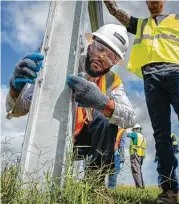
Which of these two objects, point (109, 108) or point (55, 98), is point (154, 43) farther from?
point (55, 98)

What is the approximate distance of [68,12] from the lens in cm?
218

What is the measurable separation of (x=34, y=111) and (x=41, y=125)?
3.2 inches

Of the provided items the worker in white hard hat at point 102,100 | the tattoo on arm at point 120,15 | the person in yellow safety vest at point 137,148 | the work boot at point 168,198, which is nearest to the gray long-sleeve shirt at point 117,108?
the worker in white hard hat at point 102,100

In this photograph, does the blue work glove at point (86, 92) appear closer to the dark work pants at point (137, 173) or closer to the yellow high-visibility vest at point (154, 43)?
the yellow high-visibility vest at point (154, 43)

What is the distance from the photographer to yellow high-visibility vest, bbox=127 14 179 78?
3.23 meters

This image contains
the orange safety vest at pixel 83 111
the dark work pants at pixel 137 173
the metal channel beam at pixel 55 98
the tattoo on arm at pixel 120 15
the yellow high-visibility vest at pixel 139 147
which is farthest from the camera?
the yellow high-visibility vest at pixel 139 147

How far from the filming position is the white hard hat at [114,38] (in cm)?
281

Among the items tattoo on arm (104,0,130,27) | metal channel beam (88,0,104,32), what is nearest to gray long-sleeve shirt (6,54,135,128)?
tattoo on arm (104,0,130,27)

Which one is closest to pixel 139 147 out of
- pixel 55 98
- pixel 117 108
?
pixel 117 108

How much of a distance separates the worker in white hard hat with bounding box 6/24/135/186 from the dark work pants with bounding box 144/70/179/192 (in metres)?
0.41

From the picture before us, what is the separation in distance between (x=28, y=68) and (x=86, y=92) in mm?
357

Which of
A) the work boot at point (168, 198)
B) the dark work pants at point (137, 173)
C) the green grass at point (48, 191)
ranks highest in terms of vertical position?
the dark work pants at point (137, 173)

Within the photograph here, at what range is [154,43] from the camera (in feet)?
11.0

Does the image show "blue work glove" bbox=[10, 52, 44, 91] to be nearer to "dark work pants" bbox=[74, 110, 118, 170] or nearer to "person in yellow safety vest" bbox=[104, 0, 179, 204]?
"dark work pants" bbox=[74, 110, 118, 170]
